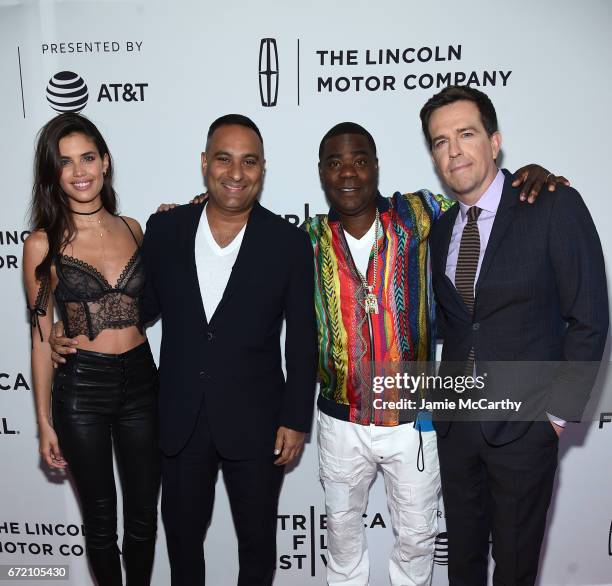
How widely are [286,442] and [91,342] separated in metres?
0.82

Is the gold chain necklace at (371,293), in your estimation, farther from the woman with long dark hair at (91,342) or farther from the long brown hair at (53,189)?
the long brown hair at (53,189)

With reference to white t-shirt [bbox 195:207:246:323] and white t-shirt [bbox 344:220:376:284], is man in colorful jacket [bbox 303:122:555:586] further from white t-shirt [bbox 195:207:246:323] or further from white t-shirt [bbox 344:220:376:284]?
white t-shirt [bbox 195:207:246:323]

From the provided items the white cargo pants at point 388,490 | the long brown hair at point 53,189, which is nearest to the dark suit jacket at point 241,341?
the white cargo pants at point 388,490

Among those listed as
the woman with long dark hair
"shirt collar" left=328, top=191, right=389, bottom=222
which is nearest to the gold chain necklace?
"shirt collar" left=328, top=191, right=389, bottom=222

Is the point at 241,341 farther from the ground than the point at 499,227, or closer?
closer

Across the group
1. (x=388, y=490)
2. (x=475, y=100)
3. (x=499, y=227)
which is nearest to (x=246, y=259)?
(x=499, y=227)

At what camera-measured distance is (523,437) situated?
5.87 ft

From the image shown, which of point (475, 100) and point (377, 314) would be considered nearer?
point (475, 100)

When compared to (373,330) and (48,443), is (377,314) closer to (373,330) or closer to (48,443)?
(373,330)

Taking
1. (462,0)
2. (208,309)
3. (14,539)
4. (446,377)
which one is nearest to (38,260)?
(208,309)

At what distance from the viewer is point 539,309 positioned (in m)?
1.78

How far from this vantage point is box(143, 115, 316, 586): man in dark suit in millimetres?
1960

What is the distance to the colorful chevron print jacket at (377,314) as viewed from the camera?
2.06 m

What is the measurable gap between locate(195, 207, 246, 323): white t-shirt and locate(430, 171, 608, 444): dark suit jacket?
86 centimetres
